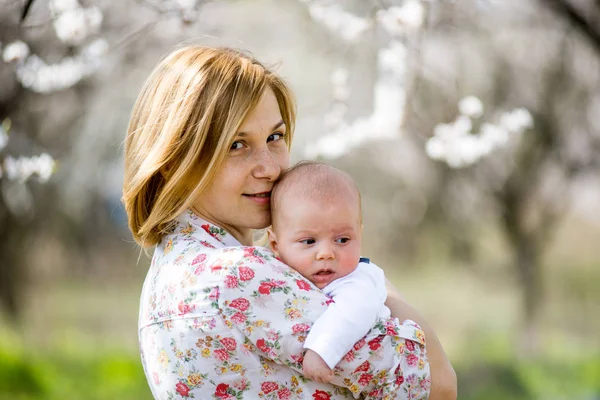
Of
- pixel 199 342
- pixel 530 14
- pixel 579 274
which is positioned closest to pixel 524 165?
pixel 530 14

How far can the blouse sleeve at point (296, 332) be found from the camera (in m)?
1.44

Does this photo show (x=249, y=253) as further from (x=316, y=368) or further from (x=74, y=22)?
(x=74, y=22)

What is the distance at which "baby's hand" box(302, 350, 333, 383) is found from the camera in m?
1.40

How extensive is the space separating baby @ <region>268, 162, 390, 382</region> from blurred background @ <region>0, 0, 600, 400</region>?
10.1 feet

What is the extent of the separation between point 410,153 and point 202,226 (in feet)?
28.0

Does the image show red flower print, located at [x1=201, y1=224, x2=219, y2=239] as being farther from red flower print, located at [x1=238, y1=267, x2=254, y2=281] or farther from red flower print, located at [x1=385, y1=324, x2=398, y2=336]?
red flower print, located at [x1=385, y1=324, x2=398, y2=336]

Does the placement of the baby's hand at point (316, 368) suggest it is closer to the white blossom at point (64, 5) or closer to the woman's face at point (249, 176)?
the woman's face at point (249, 176)

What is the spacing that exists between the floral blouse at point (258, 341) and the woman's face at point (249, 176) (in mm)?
169

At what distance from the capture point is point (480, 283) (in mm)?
10195

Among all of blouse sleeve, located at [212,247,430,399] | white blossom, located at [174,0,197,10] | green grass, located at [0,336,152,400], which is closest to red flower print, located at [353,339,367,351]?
blouse sleeve, located at [212,247,430,399]

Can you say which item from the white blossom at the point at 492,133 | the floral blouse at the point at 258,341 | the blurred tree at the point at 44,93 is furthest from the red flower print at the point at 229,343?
the white blossom at the point at 492,133

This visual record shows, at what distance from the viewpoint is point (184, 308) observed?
4.91 feet

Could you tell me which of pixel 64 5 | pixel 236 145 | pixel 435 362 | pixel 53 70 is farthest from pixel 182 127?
pixel 53 70

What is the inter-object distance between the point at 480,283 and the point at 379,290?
893 cm
